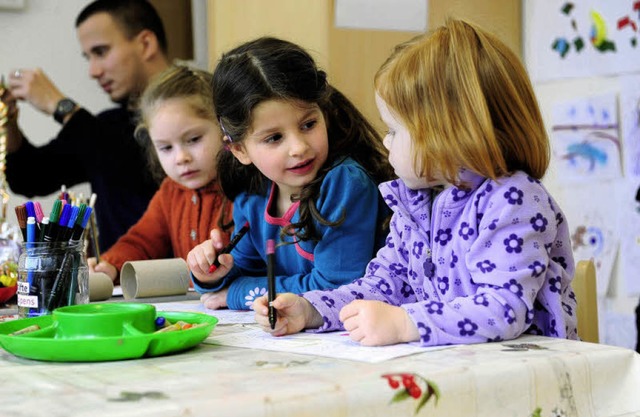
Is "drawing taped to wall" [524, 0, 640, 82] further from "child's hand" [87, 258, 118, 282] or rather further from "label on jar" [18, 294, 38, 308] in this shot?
"label on jar" [18, 294, 38, 308]

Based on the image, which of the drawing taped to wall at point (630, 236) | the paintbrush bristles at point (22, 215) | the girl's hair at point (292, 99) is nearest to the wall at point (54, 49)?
the drawing taped to wall at point (630, 236)

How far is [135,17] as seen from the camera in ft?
9.98

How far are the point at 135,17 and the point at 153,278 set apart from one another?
1826 millimetres

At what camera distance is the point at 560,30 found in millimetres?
2596

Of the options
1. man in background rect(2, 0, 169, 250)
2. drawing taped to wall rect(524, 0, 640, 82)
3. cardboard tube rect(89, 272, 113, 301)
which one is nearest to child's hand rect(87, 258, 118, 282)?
cardboard tube rect(89, 272, 113, 301)

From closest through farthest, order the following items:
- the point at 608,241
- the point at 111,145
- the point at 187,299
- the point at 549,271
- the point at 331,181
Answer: the point at 549,271 < the point at 331,181 < the point at 187,299 < the point at 608,241 < the point at 111,145

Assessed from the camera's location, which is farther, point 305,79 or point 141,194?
point 141,194

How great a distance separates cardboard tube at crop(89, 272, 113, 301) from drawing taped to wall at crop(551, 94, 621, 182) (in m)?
1.53

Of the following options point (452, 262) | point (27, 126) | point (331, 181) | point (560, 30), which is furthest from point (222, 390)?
point (27, 126)

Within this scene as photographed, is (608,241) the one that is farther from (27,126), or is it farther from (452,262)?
(27,126)

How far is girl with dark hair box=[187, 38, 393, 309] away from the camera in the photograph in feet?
4.22

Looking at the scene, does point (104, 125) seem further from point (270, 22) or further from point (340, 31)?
point (340, 31)

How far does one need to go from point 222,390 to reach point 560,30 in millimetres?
2193

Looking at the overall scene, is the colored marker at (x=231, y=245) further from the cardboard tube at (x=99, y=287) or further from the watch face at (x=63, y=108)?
the watch face at (x=63, y=108)
